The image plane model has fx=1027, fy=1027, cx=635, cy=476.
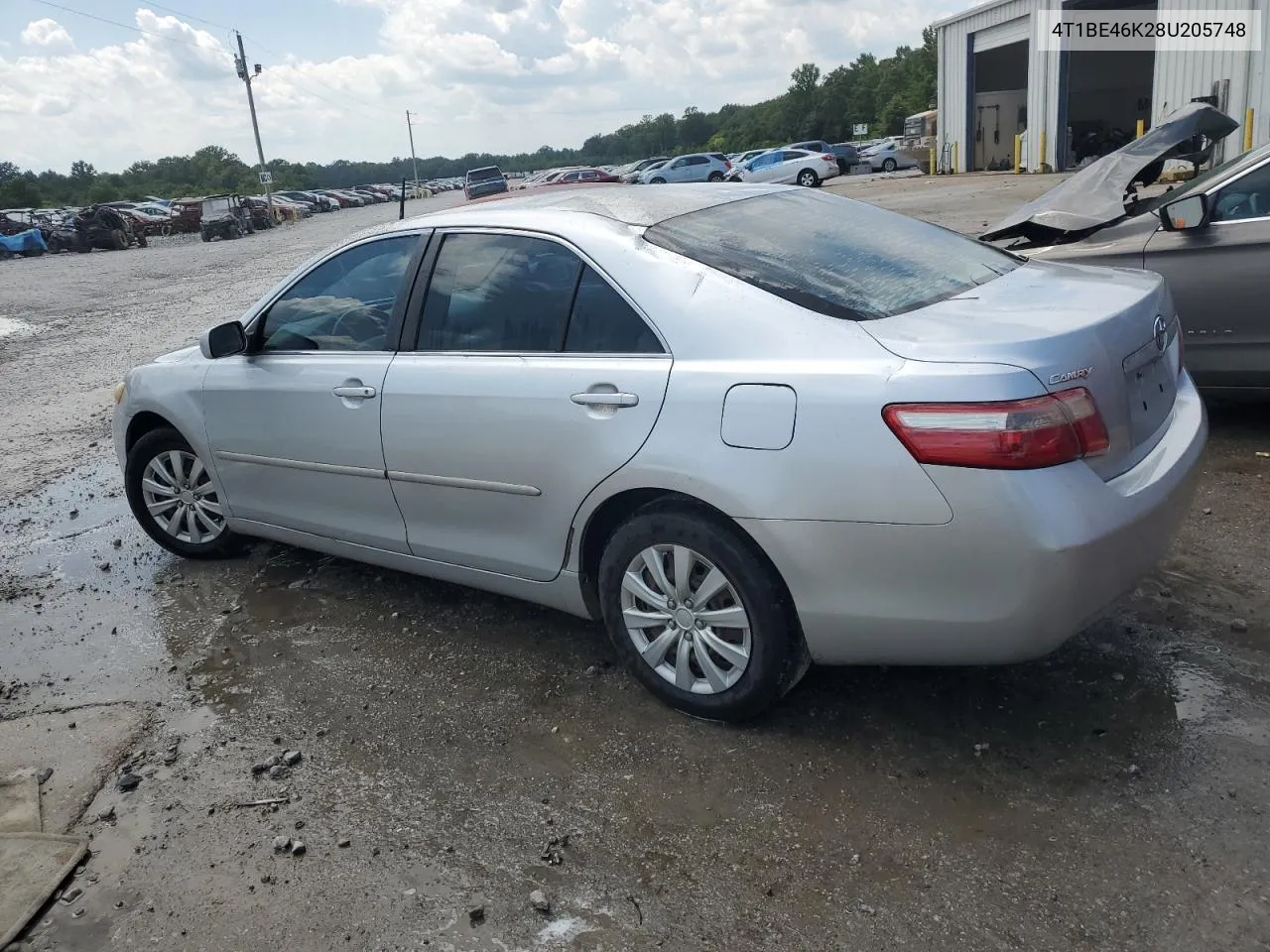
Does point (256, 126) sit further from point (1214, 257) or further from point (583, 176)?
point (1214, 257)

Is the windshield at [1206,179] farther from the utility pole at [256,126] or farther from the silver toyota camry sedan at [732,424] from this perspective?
the utility pole at [256,126]

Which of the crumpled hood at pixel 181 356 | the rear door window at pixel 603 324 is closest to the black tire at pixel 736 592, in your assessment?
the rear door window at pixel 603 324

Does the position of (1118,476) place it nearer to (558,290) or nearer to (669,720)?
(669,720)

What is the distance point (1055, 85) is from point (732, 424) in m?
30.3

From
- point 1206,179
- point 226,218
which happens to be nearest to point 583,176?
point 226,218

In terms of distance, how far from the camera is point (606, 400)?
320cm

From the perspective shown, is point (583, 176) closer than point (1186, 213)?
No

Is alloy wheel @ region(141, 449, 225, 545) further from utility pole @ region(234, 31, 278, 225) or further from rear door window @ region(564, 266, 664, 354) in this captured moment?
utility pole @ region(234, 31, 278, 225)

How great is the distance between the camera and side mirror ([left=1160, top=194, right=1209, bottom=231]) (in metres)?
5.13

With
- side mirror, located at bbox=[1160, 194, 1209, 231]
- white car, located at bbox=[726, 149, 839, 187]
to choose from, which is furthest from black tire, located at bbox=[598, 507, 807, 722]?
white car, located at bbox=[726, 149, 839, 187]

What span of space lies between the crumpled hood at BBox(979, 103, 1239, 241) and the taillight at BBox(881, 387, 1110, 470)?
11.4 feet

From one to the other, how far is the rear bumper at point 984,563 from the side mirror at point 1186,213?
2.74 metres

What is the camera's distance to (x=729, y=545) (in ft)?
9.83

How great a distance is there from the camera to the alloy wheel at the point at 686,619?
3105 mm
